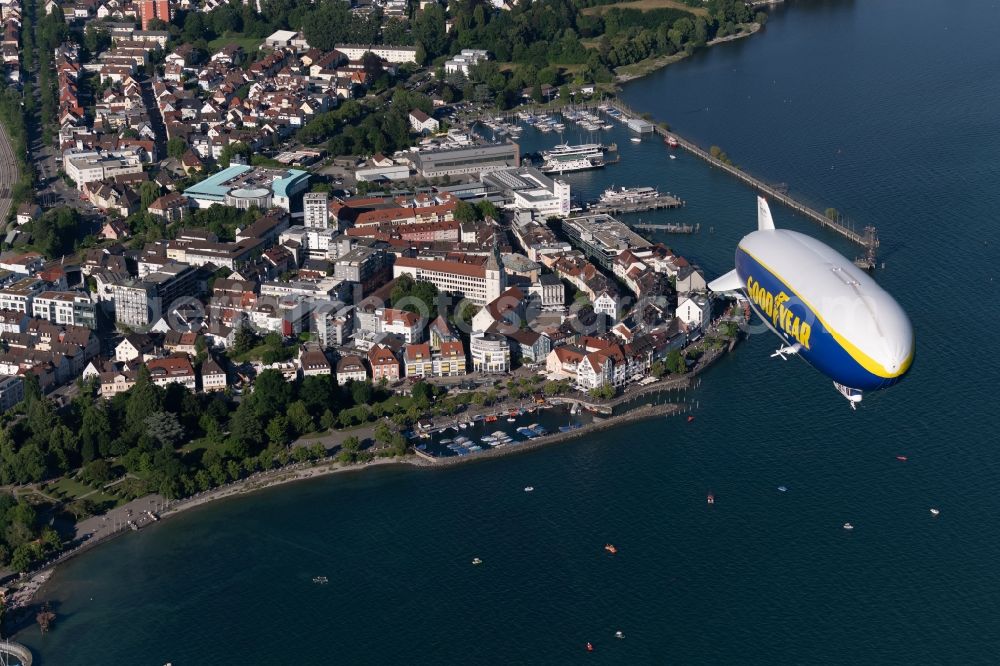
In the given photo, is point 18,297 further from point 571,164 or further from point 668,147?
point 668,147

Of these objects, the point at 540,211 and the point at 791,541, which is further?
the point at 540,211

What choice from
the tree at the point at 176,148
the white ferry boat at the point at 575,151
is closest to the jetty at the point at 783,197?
the white ferry boat at the point at 575,151

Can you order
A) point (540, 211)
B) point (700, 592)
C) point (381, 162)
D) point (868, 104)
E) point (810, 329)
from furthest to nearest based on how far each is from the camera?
point (868, 104)
point (381, 162)
point (540, 211)
point (700, 592)
point (810, 329)

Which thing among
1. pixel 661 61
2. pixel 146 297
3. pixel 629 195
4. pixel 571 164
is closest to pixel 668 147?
pixel 571 164

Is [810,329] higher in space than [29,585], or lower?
higher

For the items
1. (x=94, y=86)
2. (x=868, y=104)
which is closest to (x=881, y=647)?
(x=868, y=104)

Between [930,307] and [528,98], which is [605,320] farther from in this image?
[528,98]
